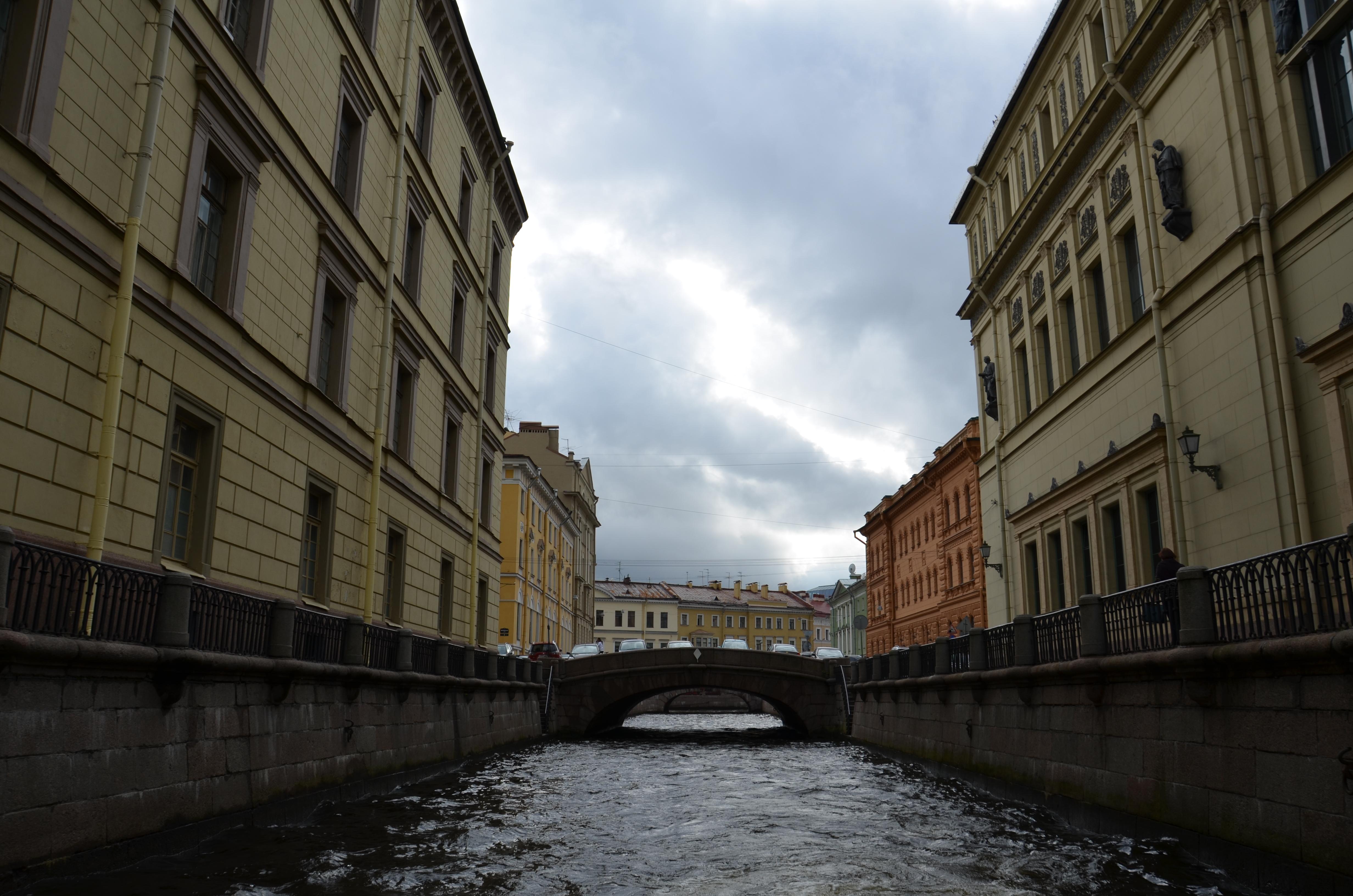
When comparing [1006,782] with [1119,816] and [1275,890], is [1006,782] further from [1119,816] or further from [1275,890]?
[1275,890]

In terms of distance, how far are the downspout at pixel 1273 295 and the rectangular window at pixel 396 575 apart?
15.4 metres

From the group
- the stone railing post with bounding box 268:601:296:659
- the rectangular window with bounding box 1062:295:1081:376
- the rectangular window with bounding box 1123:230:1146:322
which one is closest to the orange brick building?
the rectangular window with bounding box 1062:295:1081:376

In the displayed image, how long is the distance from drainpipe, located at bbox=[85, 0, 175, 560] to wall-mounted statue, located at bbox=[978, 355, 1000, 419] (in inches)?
857

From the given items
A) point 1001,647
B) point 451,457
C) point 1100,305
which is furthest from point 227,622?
point 1100,305

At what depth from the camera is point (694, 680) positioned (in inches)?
1387

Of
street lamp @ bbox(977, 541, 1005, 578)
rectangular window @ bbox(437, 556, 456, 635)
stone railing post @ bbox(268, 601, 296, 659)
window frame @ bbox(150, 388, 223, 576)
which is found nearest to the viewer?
window frame @ bbox(150, 388, 223, 576)

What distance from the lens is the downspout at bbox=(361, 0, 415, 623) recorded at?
60.7 feet

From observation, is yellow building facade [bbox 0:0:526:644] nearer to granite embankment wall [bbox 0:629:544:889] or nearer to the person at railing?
granite embankment wall [bbox 0:629:544:889]

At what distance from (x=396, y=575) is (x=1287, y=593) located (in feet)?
54.1

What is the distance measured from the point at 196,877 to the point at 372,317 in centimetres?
1266

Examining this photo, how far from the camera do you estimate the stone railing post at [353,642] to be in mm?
14789

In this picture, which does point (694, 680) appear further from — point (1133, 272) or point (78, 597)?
point (78, 597)

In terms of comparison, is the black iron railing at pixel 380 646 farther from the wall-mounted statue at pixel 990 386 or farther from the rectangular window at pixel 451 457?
the wall-mounted statue at pixel 990 386

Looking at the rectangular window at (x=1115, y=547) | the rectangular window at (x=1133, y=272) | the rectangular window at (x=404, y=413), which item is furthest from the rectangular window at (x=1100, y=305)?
the rectangular window at (x=404, y=413)
